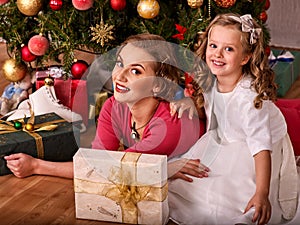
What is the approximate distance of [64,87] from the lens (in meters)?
2.79

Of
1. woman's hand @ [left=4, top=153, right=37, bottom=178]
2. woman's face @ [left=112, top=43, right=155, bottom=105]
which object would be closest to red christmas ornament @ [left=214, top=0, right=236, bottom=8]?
woman's face @ [left=112, top=43, right=155, bottom=105]

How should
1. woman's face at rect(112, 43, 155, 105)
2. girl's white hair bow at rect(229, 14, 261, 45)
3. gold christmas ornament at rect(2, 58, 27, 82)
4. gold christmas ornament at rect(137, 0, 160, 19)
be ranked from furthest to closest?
gold christmas ornament at rect(2, 58, 27, 82) → gold christmas ornament at rect(137, 0, 160, 19) → woman's face at rect(112, 43, 155, 105) → girl's white hair bow at rect(229, 14, 261, 45)

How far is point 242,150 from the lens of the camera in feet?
6.73

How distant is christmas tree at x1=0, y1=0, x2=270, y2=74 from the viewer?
2.48m

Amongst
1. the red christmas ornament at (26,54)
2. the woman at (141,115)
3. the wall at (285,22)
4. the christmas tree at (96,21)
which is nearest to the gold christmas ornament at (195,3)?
the christmas tree at (96,21)

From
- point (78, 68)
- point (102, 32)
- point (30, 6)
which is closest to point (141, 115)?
point (102, 32)

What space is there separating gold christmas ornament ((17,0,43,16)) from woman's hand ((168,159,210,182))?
2.97 ft

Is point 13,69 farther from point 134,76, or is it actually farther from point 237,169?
point 237,169

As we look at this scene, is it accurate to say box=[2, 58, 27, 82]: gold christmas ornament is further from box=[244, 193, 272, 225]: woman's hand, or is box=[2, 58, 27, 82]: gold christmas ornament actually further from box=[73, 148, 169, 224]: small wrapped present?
box=[244, 193, 272, 225]: woman's hand

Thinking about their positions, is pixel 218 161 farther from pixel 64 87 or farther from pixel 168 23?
pixel 64 87

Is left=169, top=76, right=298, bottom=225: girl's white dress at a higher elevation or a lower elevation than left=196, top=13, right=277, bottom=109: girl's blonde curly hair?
lower

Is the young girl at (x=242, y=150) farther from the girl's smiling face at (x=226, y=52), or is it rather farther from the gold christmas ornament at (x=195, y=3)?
the gold christmas ornament at (x=195, y=3)

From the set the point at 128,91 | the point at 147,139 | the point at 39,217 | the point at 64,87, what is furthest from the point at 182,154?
the point at 64,87

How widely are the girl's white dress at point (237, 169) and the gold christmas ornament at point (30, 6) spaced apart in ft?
2.86
